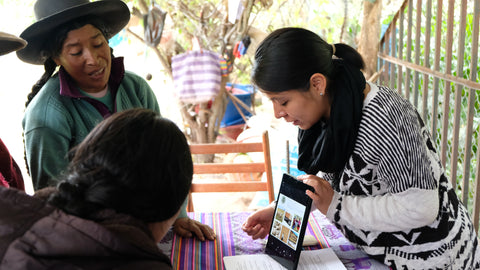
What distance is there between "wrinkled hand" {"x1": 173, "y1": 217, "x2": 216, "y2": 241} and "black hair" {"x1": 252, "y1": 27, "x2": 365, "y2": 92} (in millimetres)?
608

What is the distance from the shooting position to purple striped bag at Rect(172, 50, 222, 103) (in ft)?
15.1

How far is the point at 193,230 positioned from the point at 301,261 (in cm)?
45

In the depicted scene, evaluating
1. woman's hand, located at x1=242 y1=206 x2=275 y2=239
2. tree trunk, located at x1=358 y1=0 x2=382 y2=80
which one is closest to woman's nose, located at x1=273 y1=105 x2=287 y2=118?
woman's hand, located at x1=242 y1=206 x2=275 y2=239

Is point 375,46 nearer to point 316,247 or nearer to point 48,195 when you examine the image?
point 316,247

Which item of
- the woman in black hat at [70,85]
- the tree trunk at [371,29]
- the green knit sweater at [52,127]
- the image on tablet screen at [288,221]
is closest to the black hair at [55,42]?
the woman in black hat at [70,85]

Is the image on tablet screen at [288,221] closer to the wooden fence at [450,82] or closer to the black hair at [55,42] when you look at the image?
the black hair at [55,42]

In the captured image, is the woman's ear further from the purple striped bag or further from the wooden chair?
the purple striped bag

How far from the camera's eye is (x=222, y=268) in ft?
4.82

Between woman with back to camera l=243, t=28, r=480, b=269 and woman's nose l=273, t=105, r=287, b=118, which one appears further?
woman's nose l=273, t=105, r=287, b=118

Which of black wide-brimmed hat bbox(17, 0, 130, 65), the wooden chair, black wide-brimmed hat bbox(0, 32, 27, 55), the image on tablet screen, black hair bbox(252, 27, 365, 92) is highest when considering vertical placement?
black wide-brimmed hat bbox(17, 0, 130, 65)

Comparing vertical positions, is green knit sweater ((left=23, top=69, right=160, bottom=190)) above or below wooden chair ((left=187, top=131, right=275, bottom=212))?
above

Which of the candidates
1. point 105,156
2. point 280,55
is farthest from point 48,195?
point 280,55

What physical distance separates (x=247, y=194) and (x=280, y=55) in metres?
3.79

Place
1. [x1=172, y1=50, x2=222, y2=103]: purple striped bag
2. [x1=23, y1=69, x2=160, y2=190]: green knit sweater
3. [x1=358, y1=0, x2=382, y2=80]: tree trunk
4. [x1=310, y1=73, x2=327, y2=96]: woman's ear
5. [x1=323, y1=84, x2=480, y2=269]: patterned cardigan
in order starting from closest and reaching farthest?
[x1=323, y1=84, x2=480, y2=269]: patterned cardigan
[x1=310, y1=73, x2=327, y2=96]: woman's ear
[x1=23, y1=69, x2=160, y2=190]: green knit sweater
[x1=358, y1=0, x2=382, y2=80]: tree trunk
[x1=172, y1=50, x2=222, y2=103]: purple striped bag
